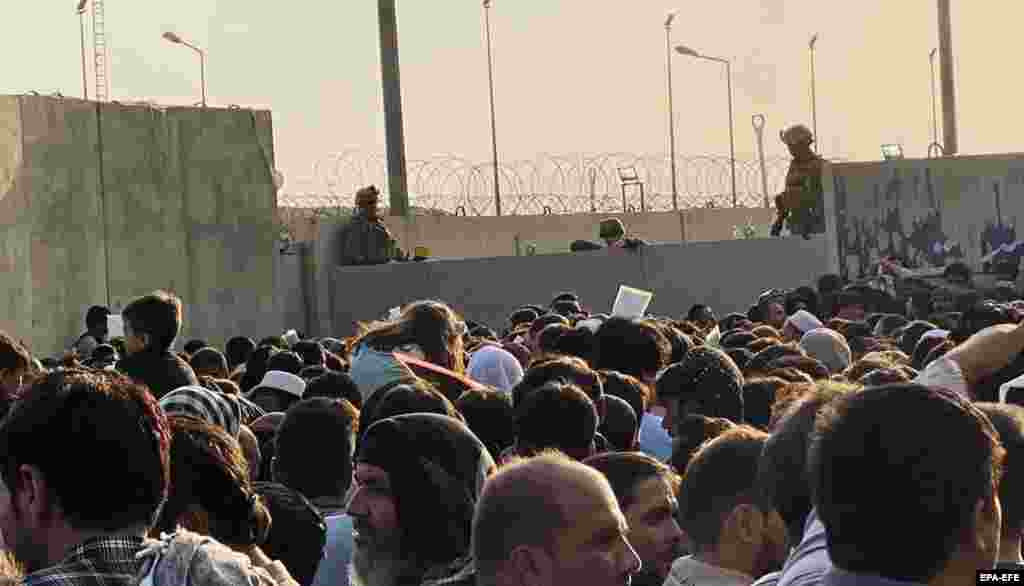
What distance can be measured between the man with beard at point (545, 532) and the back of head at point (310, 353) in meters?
7.94

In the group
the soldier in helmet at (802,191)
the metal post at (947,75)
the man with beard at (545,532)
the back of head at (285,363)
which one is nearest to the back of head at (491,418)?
the man with beard at (545,532)

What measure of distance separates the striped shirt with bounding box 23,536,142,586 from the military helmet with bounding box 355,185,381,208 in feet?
68.1

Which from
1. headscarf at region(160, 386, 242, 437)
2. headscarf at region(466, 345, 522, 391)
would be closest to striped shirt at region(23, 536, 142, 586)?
headscarf at region(160, 386, 242, 437)

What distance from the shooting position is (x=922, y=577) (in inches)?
131

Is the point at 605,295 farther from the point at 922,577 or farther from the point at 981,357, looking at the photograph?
the point at 922,577

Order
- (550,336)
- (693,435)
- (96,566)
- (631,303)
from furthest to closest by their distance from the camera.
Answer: (631,303), (550,336), (693,435), (96,566)

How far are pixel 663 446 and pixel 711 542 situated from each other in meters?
3.36

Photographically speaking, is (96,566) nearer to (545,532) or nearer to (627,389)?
(545,532)

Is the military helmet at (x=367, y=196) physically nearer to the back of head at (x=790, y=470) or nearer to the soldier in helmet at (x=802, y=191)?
the soldier in helmet at (x=802, y=191)

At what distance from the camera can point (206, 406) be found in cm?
673

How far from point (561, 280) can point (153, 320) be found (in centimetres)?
1660

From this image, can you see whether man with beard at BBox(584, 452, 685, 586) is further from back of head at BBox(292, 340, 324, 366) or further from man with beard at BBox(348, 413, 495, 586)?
back of head at BBox(292, 340, 324, 366)

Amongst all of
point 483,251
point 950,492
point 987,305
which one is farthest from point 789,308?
point 483,251

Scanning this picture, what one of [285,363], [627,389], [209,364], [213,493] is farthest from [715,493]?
[209,364]
